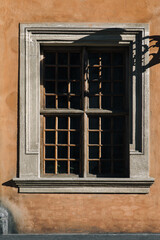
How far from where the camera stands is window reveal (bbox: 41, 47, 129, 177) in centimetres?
656

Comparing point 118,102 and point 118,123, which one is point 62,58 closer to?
point 118,102

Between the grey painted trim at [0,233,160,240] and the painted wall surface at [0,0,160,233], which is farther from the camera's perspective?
the painted wall surface at [0,0,160,233]

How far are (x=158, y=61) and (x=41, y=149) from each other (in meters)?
3.05

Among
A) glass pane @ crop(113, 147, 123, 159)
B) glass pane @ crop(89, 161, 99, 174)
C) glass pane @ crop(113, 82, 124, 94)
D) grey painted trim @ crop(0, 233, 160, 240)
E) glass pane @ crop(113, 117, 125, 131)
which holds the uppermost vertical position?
glass pane @ crop(113, 82, 124, 94)

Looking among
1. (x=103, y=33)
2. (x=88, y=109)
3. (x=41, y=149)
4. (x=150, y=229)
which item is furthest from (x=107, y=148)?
(x=103, y=33)

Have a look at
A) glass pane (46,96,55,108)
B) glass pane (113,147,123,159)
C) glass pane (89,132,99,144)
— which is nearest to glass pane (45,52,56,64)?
glass pane (46,96,55,108)

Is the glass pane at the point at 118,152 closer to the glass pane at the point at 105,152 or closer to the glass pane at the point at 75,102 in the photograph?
the glass pane at the point at 105,152

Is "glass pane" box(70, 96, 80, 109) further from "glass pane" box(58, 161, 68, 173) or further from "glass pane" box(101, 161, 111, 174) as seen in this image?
"glass pane" box(101, 161, 111, 174)

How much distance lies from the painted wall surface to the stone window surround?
5.4 inches

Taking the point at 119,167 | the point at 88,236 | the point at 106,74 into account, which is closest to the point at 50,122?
the point at 106,74

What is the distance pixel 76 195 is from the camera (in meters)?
6.36

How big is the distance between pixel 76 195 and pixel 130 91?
2409 millimetres

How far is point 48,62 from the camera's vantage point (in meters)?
6.61

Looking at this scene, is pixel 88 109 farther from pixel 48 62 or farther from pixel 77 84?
pixel 48 62
